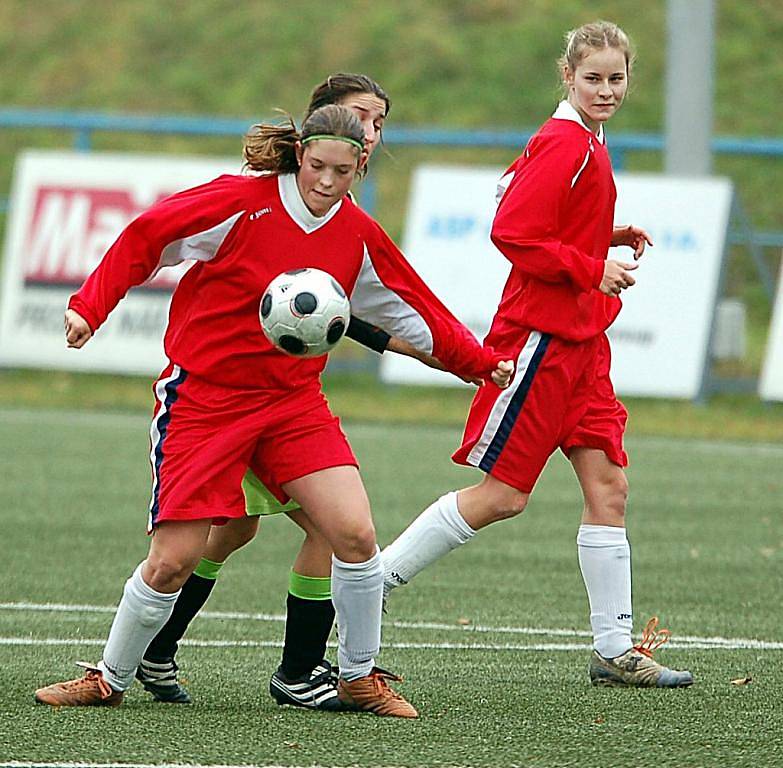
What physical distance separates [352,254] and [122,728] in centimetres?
137

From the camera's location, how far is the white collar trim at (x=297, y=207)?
5266 millimetres

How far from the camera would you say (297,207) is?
17.3 ft

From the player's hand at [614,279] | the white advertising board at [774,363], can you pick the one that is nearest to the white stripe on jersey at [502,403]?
the player's hand at [614,279]

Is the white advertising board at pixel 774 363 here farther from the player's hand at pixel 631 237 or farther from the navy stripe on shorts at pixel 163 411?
the navy stripe on shorts at pixel 163 411

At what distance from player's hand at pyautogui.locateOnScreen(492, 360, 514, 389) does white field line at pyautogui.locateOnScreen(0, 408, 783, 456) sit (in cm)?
747

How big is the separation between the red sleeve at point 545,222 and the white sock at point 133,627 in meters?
1.42

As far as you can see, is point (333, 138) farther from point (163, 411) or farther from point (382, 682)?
point (382, 682)

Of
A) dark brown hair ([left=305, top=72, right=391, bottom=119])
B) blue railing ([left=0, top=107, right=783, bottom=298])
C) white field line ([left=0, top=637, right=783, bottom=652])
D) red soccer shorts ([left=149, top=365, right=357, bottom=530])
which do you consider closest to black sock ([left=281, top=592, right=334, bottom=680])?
red soccer shorts ([left=149, top=365, right=357, bottom=530])

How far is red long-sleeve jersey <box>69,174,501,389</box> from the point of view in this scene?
17.0 feet

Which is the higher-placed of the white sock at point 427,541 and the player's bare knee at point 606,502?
the player's bare knee at point 606,502

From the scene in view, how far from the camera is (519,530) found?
30.7ft

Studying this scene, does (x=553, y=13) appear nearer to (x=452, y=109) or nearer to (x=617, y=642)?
(x=452, y=109)

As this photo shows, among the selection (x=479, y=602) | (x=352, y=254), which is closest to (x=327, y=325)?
(x=352, y=254)

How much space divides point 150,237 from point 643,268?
944cm
